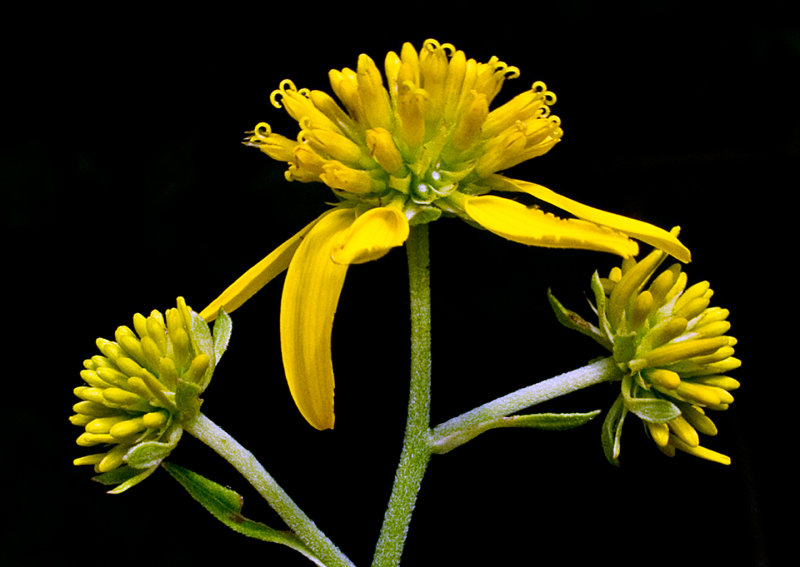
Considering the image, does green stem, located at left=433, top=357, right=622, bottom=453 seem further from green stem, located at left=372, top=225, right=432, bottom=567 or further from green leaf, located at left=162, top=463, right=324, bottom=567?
green leaf, located at left=162, top=463, right=324, bottom=567

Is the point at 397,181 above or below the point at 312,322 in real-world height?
above

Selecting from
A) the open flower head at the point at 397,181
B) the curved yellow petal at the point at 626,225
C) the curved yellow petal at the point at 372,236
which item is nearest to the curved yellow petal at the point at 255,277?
the open flower head at the point at 397,181

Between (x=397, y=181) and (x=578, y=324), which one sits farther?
(x=578, y=324)

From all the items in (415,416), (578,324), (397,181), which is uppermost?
(397,181)

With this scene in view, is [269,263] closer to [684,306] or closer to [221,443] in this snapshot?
[221,443]

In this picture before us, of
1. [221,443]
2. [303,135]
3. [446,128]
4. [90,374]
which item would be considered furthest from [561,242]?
[90,374]

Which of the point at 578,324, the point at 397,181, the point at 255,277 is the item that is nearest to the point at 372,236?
the point at 397,181

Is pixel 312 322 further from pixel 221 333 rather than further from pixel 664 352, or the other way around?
pixel 664 352
